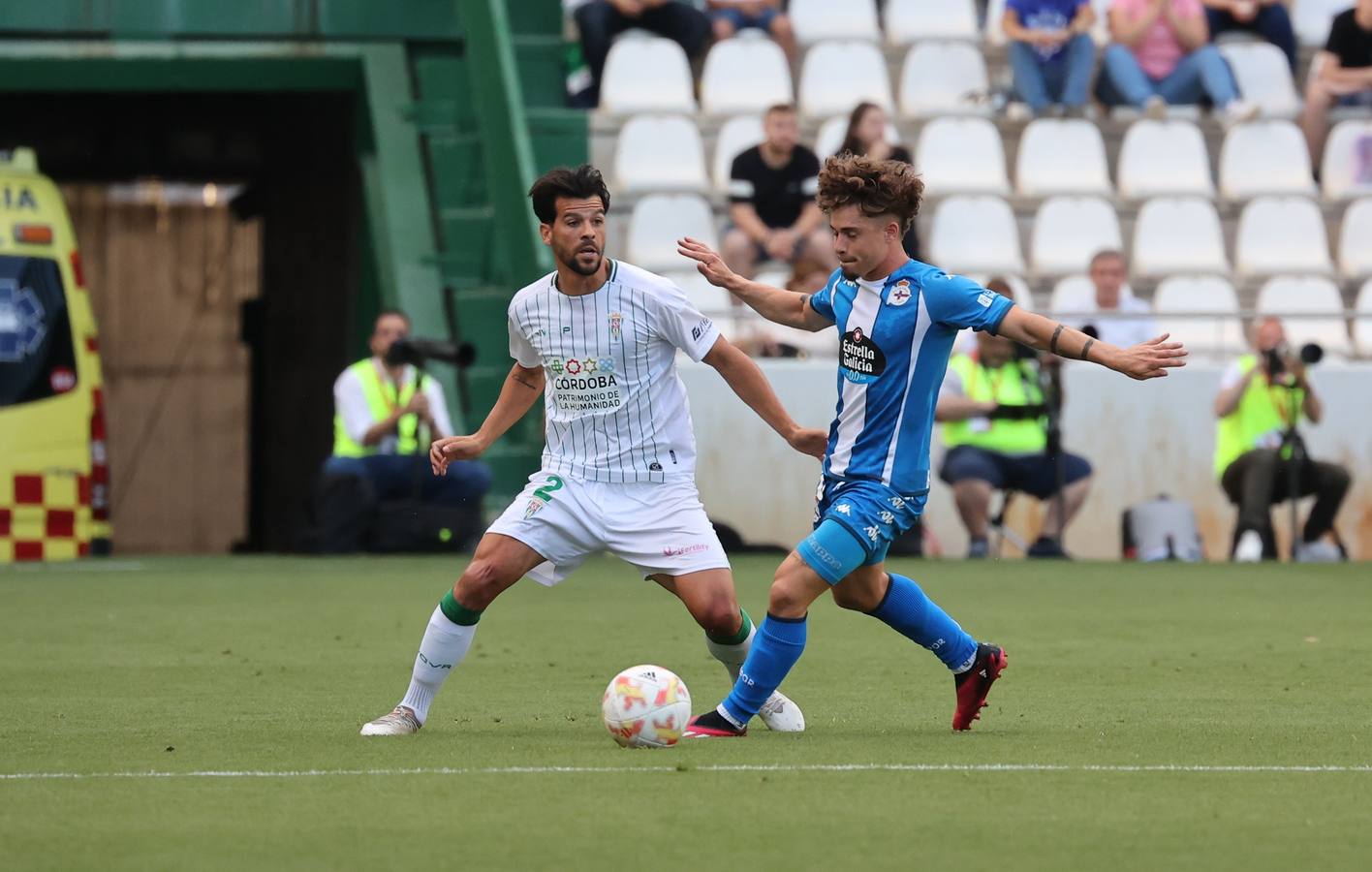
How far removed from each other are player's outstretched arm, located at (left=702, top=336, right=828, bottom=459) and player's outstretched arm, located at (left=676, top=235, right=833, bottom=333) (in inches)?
8.1

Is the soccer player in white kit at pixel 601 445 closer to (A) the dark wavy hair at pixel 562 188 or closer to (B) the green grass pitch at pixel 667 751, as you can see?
(A) the dark wavy hair at pixel 562 188

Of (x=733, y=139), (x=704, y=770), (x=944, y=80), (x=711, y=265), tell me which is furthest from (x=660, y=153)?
(x=704, y=770)

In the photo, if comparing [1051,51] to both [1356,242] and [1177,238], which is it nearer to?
[1177,238]

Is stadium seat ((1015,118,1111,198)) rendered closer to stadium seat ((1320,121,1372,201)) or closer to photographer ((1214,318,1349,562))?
stadium seat ((1320,121,1372,201))

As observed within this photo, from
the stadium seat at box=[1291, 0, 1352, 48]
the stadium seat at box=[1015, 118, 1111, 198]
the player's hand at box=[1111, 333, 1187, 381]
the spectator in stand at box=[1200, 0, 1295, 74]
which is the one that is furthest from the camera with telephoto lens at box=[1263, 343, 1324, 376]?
the player's hand at box=[1111, 333, 1187, 381]

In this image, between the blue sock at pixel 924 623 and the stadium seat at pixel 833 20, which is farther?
the stadium seat at pixel 833 20

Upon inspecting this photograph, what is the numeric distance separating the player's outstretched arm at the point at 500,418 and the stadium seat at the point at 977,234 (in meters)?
10.3

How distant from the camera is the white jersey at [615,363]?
7125mm

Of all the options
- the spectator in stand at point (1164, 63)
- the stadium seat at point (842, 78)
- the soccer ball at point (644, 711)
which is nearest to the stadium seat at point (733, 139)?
the stadium seat at point (842, 78)

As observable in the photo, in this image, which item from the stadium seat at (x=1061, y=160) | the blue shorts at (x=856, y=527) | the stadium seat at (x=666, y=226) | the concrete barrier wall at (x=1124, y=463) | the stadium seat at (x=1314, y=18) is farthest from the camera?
the stadium seat at (x=1314, y=18)

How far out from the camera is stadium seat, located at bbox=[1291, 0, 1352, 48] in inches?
797

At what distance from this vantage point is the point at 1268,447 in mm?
15531

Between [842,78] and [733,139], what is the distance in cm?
143

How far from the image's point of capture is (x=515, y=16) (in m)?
18.9
